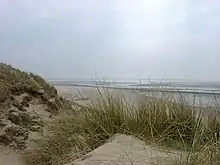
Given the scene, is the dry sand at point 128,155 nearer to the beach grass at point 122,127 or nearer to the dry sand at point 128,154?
the dry sand at point 128,154

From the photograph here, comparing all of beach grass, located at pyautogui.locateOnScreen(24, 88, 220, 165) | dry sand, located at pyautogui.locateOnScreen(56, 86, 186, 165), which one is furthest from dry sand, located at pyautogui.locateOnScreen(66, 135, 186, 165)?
beach grass, located at pyautogui.locateOnScreen(24, 88, 220, 165)

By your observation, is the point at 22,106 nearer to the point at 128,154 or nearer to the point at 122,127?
the point at 122,127

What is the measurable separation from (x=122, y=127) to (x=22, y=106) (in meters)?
2.92

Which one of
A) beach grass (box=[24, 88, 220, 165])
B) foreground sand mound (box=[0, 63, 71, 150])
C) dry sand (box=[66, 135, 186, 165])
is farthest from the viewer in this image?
foreground sand mound (box=[0, 63, 71, 150])

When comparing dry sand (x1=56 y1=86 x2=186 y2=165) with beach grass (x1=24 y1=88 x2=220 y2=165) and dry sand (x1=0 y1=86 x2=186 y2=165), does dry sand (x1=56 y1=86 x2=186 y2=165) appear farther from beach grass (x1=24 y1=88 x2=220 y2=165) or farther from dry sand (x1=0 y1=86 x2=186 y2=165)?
beach grass (x1=24 y1=88 x2=220 y2=165)

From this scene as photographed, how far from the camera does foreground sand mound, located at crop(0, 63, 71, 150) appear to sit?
649cm

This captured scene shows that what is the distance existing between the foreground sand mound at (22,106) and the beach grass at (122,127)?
0.68 metres

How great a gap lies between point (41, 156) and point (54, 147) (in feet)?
0.75

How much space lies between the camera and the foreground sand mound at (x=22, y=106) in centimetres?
649

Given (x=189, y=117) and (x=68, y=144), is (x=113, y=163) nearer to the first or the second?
(x=68, y=144)

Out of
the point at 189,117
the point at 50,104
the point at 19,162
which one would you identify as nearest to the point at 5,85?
the point at 50,104

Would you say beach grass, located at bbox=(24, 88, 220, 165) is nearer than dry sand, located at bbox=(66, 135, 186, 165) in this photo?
No

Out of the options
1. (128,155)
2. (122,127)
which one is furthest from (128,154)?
(122,127)

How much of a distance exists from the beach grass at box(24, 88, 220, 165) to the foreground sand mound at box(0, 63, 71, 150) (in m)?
0.68
